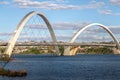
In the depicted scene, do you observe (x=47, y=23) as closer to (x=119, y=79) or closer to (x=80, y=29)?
(x=80, y=29)

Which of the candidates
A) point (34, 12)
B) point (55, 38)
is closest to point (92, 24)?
point (55, 38)

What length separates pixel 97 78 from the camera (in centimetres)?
6153

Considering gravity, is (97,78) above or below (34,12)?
below

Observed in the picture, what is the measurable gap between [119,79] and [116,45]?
356ft

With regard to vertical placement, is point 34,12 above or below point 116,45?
above

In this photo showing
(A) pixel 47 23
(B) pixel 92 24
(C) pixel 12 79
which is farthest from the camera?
(B) pixel 92 24

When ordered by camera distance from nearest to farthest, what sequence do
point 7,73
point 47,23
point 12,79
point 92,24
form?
point 12,79
point 7,73
point 47,23
point 92,24

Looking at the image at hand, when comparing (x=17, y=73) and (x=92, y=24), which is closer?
(x=17, y=73)

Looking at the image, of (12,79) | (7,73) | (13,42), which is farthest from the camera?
(13,42)

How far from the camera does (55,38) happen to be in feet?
489

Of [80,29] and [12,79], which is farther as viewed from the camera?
[80,29]

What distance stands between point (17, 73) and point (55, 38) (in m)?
86.8

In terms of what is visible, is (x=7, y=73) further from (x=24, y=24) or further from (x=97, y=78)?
(x=24, y=24)

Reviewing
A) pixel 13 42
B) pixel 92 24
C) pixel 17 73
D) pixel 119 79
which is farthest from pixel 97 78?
pixel 92 24
